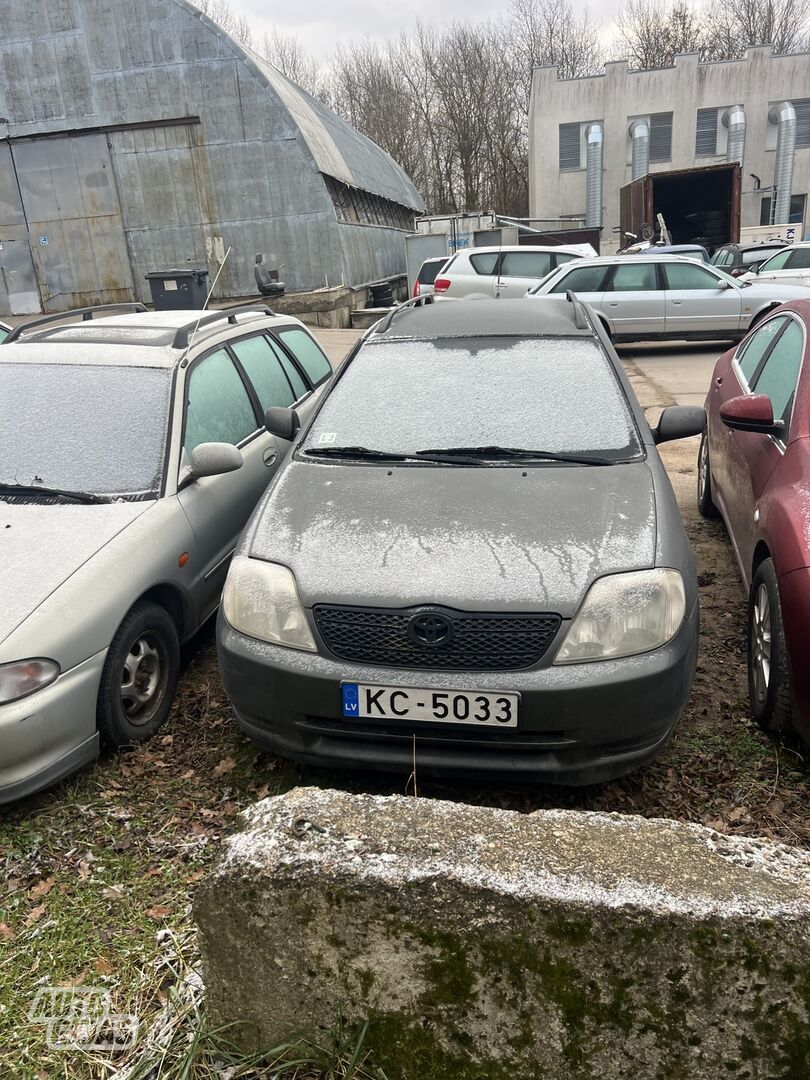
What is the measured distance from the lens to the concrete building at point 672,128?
33.0 m

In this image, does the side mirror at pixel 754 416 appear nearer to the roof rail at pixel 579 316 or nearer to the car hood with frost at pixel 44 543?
the roof rail at pixel 579 316

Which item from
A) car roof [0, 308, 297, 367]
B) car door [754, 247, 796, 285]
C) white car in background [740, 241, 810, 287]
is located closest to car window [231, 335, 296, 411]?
car roof [0, 308, 297, 367]

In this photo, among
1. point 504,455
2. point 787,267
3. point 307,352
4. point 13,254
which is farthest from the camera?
point 13,254

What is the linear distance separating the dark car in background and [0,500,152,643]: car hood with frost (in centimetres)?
1616

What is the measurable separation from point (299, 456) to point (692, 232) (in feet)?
80.5

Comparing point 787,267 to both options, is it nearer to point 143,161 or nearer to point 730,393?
point 730,393

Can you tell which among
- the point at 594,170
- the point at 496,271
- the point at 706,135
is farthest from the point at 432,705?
the point at 706,135

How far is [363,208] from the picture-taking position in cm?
2236

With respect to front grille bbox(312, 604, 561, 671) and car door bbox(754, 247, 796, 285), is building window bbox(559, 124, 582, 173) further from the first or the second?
front grille bbox(312, 604, 561, 671)

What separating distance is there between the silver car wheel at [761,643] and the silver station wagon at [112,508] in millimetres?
2418

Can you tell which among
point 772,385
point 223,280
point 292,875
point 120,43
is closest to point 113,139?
point 120,43

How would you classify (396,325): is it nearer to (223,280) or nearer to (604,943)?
(604,943)

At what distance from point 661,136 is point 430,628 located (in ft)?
125

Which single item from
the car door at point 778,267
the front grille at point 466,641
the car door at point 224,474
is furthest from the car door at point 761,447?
the car door at point 778,267
